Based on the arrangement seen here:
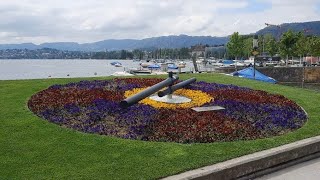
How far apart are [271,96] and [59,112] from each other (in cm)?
906

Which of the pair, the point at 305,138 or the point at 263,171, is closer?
the point at 263,171

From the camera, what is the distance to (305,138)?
998 centimetres

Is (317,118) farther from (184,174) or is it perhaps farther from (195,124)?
(184,174)

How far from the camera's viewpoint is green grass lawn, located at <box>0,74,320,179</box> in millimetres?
6945

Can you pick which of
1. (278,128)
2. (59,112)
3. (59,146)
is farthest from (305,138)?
(59,112)

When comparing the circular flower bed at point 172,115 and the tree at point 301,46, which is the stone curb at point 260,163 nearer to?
the circular flower bed at point 172,115

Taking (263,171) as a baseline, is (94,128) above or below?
above

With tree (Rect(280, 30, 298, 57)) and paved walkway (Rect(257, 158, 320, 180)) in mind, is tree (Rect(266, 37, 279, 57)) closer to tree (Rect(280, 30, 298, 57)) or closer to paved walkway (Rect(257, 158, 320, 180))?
tree (Rect(280, 30, 298, 57))

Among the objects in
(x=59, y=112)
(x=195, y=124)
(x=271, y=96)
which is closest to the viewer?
(x=195, y=124)

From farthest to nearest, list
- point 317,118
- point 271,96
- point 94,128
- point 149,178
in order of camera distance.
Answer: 1. point 271,96
2. point 317,118
3. point 94,128
4. point 149,178

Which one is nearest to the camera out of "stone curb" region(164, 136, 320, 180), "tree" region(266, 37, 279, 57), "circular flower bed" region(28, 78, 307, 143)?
"stone curb" region(164, 136, 320, 180)

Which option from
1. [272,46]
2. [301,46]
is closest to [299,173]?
[301,46]

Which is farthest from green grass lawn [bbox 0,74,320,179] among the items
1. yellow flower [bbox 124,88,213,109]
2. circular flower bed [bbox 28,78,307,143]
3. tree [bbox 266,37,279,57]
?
tree [bbox 266,37,279,57]

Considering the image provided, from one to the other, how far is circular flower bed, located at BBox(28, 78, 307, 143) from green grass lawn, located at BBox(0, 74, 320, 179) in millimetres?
650
